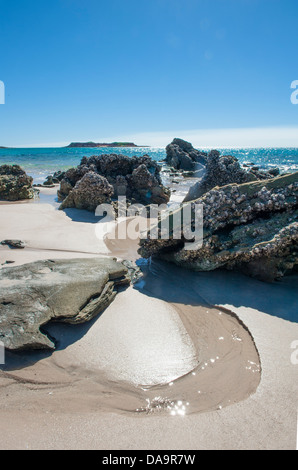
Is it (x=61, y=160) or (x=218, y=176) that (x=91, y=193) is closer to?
(x=218, y=176)

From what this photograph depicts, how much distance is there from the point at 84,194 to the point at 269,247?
8029 millimetres

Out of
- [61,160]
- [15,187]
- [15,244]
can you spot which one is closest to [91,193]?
[15,244]

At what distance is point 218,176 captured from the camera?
31.6 feet

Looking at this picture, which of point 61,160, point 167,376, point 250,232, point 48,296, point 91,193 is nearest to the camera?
point 167,376

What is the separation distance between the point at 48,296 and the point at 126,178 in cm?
1104

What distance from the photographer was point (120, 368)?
121 inches

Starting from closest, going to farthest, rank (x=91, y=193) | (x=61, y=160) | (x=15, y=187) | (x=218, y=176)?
(x=218, y=176) → (x=91, y=193) → (x=15, y=187) → (x=61, y=160)

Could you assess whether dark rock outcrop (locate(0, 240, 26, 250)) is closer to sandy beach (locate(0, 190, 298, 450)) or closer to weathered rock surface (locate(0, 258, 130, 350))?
weathered rock surface (locate(0, 258, 130, 350))

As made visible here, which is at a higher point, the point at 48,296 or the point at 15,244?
the point at 15,244

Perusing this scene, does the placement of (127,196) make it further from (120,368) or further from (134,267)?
(120,368)

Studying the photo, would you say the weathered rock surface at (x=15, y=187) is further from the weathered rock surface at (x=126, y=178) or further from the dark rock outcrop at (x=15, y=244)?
the dark rock outcrop at (x=15, y=244)

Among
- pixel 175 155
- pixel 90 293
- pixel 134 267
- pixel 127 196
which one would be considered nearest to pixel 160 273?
pixel 134 267

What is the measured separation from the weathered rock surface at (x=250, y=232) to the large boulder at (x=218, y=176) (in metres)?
4.02

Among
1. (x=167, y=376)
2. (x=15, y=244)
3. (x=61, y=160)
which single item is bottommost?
(x=167, y=376)
